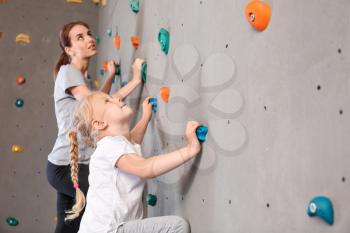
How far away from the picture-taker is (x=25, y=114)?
2.83 m

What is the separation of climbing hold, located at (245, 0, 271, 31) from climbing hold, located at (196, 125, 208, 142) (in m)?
0.35

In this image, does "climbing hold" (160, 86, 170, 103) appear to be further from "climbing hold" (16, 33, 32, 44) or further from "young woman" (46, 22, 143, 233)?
"climbing hold" (16, 33, 32, 44)

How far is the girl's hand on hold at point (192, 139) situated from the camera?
1220 mm

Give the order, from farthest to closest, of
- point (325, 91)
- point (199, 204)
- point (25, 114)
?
point (25, 114), point (199, 204), point (325, 91)

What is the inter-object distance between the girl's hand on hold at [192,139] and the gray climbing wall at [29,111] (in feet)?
6.00

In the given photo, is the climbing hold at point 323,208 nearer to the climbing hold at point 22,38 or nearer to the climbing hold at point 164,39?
the climbing hold at point 164,39

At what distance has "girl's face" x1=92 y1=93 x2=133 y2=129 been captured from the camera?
1345mm

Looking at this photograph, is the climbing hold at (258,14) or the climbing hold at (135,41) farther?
the climbing hold at (135,41)

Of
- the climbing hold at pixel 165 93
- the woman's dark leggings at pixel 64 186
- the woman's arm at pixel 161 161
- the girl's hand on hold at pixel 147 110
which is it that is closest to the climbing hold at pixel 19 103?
the woman's dark leggings at pixel 64 186

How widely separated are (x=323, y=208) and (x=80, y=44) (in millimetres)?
1424

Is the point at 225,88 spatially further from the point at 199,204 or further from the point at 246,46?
the point at 199,204

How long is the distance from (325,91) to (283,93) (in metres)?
0.12

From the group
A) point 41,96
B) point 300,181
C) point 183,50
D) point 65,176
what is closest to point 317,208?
point 300,181

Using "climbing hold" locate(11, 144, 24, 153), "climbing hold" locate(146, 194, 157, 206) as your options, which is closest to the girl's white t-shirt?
"climbing hold" locate(146, 194, 157, 206)
